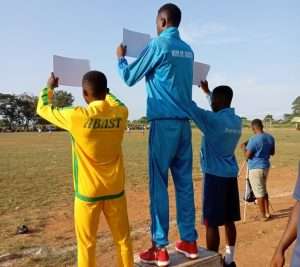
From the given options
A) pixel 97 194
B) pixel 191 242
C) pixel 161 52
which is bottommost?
pixel 191 242

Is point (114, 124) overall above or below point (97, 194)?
A: above

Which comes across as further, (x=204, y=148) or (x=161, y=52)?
(x=204, y=148)

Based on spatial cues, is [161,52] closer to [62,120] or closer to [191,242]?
[62,120]

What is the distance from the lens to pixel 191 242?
4195 millimetres

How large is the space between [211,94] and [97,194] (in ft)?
6.02

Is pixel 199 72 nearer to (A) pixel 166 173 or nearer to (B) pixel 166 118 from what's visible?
(B) pixel 166 118

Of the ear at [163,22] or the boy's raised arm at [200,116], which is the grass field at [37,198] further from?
the ear at [163,22]

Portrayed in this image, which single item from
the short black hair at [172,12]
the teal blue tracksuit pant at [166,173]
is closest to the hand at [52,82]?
the teal blue tracksuit pant at [166,173]

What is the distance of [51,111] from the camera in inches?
152

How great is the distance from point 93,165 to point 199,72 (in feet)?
5.87

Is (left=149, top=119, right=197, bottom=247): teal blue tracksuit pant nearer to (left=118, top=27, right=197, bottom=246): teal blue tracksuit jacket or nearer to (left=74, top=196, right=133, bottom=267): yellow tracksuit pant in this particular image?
(left=118, top=27, right=197, bottom=246): teal blue tracksuit jacket

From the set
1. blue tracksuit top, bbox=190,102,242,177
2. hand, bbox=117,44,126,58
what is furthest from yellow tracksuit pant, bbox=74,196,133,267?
hand, bbox=117,44,126,58

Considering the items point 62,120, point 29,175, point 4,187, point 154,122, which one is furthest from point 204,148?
point 29,175

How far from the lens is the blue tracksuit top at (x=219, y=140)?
4.61m
